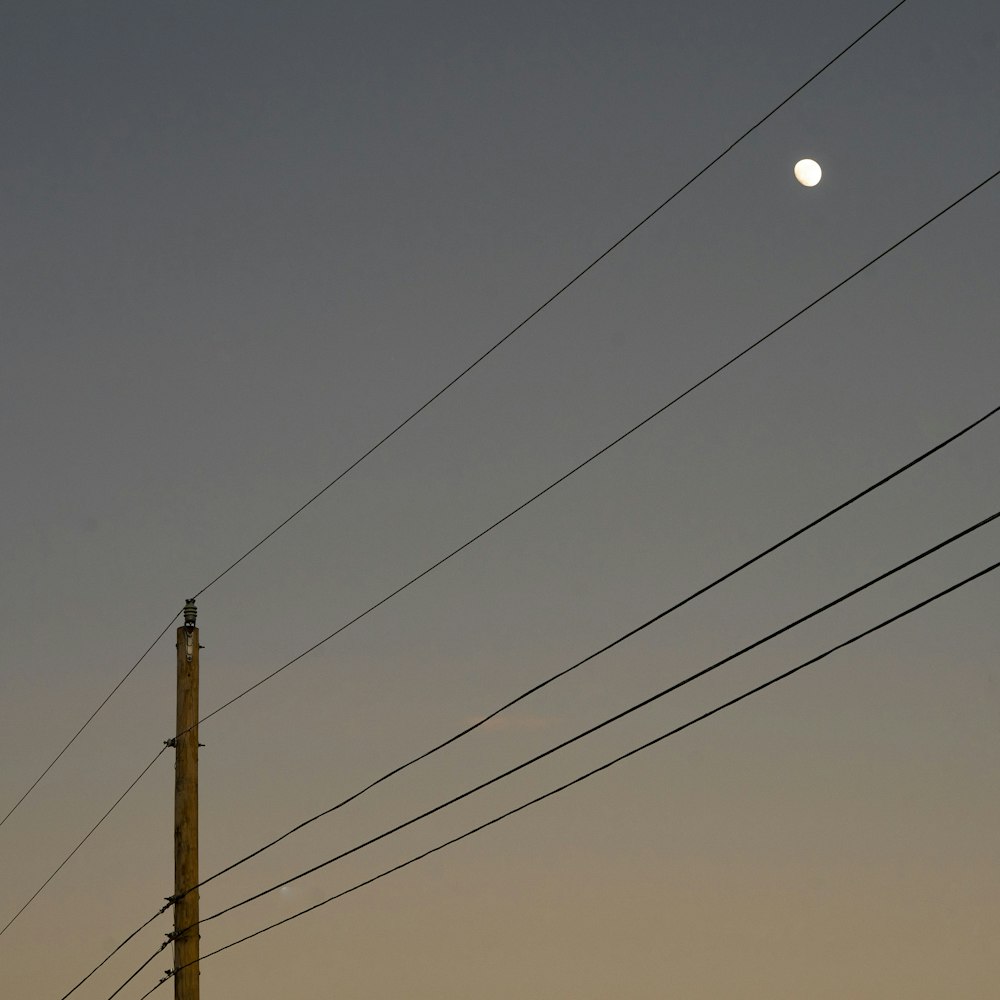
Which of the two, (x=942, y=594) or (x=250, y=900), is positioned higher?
(x=250, y=900)

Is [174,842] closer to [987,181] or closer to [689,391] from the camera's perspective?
[689,391]

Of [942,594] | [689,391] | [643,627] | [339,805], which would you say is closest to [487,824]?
[339,805]

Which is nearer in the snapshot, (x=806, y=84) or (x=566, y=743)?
(x=806, y=84)

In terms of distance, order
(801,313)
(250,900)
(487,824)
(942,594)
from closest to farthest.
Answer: (942,594)
(801,313)
(487,824)
(250,900)

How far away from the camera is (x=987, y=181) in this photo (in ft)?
32.4

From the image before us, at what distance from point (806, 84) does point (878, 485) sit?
11.4 ft

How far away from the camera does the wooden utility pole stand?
16.8 metres

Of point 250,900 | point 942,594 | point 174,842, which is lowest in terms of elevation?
point 942,594

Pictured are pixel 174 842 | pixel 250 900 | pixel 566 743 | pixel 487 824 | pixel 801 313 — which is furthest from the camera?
pixel 174 842

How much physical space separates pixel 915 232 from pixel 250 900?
418 inches

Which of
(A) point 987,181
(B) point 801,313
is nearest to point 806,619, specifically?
(B) point 801,313

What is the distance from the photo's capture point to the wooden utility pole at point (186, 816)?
55.0 ft

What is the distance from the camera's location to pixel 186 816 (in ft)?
57.1

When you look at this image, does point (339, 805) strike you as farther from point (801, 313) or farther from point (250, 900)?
point (801, 313)
